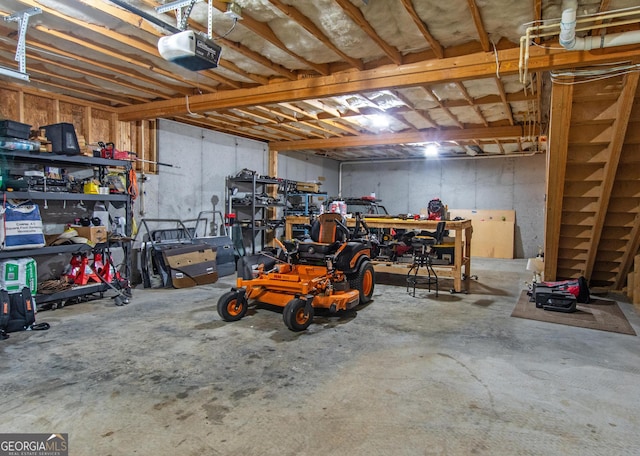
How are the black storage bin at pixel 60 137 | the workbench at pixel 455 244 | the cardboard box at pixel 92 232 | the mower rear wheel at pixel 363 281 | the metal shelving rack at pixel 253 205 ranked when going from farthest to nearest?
the metal shelving rack at pixel 253 205 → the workbench at pixel 455 244 → the cardboard box at pixel 92 232 → the mower rear wheel at pixel 363 281 → the black storage bin at pixel 60 137

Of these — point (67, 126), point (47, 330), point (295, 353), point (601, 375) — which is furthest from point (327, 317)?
point (67, 126)

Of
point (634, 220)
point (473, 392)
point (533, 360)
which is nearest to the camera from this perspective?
point (473, 392)

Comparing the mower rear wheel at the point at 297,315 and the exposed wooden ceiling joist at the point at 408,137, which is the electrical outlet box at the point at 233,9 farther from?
the exposed wooden ceiling joist at the point at 408,137

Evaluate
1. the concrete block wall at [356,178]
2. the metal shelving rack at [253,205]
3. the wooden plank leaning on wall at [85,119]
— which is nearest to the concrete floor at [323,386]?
the wooden plank leaning on wall at [85,119]

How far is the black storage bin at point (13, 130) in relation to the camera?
3.91 m

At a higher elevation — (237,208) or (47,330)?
(237,208)

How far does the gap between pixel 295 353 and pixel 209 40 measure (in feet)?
8.26

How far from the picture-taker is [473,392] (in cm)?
253

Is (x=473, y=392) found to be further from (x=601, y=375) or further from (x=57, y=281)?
(x=57, y=281)

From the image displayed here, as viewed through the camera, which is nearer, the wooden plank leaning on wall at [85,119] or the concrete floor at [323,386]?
the concrete floor at [323,386]

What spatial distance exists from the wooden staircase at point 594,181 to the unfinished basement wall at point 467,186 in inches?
169

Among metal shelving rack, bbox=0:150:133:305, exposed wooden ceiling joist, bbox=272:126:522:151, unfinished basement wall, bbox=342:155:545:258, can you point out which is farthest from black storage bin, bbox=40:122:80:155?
unfinished basement wall, bbox=342:155:545:258

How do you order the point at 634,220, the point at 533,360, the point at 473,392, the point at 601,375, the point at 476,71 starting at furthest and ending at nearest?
the point at 634,220 < the point at 476,71 < the point at 533,360 < the point at 601,375 < the point at 473,392

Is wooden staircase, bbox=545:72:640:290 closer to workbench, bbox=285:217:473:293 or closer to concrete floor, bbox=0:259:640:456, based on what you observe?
workbench, bbox=285:217:473:293
